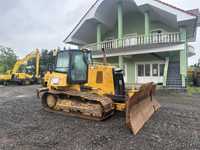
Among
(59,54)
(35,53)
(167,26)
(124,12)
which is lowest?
(59,54)

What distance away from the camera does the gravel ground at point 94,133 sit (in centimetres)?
423

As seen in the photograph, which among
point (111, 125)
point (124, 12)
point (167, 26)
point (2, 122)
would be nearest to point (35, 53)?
point (124, 12)

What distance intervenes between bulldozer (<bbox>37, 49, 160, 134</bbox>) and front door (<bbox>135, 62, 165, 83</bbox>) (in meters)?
8.11

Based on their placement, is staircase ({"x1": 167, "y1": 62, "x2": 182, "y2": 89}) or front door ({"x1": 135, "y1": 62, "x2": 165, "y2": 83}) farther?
front door ({"x1": 135, "y1": 62, "x2": 165, "y2": 83})

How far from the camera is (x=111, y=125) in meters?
5.72

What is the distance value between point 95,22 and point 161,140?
13.8 meters

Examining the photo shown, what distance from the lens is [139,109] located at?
604 centimetres

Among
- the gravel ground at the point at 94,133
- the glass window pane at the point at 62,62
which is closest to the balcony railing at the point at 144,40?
the gravel ground at the point at 94,133

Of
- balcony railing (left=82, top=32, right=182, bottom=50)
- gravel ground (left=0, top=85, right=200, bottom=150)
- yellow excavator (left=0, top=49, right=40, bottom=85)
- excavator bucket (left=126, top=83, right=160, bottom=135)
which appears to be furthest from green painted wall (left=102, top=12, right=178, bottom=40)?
gravel ground (left=0, top=85, right=200, bottom=150)

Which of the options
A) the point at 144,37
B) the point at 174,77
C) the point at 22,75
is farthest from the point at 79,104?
the point at 22,75

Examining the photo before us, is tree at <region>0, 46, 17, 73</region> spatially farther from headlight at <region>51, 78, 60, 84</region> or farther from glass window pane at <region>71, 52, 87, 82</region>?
glass window pane at <region>71, 52, 87, 82</region>

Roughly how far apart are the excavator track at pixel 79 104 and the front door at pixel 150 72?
9764 mm

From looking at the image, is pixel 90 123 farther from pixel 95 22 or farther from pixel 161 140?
pixel 95 22

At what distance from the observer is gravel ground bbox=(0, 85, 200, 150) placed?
167 inches
